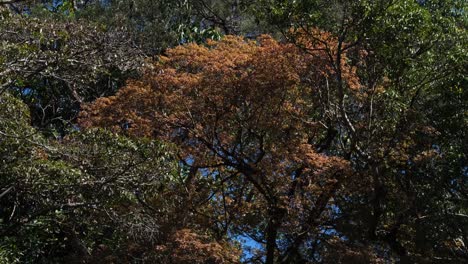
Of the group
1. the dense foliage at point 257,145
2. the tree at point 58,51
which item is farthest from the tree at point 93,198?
the tree at point 58,51

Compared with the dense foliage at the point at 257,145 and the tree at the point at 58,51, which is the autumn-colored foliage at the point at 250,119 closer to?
the dense foliage at the point at 257,145

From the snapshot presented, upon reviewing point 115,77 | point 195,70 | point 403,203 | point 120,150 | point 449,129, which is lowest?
point 120,150

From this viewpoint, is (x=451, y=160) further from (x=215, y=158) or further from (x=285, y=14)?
(x=215, y=158)

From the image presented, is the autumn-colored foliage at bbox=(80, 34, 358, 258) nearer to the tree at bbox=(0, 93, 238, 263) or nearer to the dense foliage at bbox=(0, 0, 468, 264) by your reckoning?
the dense foliage at bbox=(0, 0, 468, 264)

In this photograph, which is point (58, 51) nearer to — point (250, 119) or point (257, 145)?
point (250, 119)

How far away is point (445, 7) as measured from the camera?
8.83 m

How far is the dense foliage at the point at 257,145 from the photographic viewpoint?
7.55 m

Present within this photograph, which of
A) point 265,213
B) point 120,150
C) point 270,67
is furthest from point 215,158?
point 120,150

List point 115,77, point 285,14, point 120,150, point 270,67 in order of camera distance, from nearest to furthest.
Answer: point 120,150 < point 285,14 < point 270,67 < point 115,77

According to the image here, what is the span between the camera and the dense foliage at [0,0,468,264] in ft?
24.8

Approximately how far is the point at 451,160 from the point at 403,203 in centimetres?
104

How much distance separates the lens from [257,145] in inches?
423

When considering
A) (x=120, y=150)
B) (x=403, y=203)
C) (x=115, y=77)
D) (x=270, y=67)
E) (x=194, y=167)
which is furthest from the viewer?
(x=115, y=77)

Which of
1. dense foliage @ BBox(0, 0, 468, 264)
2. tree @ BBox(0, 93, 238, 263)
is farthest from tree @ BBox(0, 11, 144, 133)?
tree @ BBox(0, 93, 238, 263)
